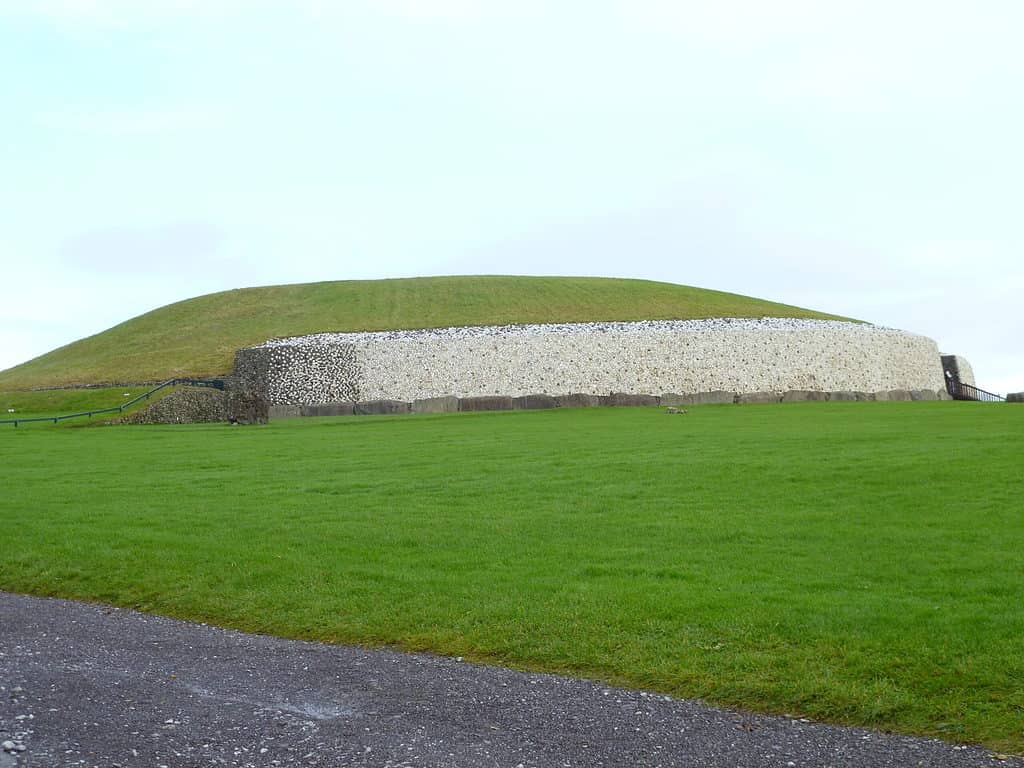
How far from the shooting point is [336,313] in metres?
63.6

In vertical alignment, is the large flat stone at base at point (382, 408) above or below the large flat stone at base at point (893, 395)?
above

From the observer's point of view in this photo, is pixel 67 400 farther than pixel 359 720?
Yes

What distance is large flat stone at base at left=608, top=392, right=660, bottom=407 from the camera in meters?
45.6

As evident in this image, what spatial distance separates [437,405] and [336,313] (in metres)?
21.2

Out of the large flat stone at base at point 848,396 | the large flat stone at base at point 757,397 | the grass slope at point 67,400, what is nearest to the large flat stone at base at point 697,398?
the large flat stone at base at point 757,397

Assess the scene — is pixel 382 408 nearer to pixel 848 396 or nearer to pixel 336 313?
pixel 336 313

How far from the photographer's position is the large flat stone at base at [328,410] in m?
45.8

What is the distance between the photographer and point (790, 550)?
480 inches

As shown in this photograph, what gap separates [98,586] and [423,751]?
7138 mm

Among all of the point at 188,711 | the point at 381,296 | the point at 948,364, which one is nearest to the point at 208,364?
the point at 381,296

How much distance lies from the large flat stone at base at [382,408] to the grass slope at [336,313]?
11.7 m

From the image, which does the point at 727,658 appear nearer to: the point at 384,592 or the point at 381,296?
the point at 384,592

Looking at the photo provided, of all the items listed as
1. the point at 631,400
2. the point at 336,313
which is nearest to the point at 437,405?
the point at 631,400

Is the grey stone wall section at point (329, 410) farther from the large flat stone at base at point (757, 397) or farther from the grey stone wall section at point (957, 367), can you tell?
the grey stone wall section at point (957, 367)
